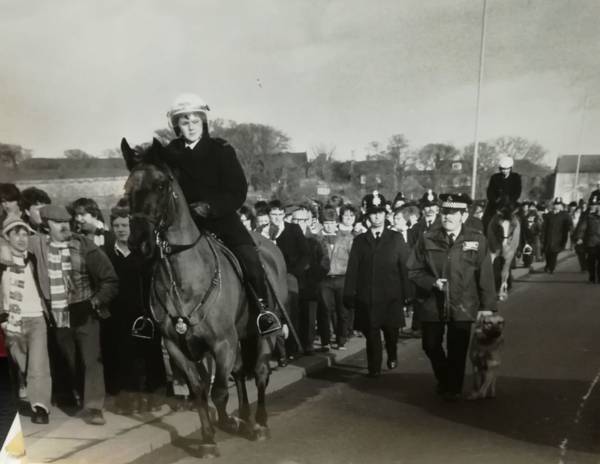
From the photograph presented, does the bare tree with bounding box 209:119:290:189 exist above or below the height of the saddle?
above

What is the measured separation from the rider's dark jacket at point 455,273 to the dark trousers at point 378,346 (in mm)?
346

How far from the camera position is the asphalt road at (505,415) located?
3770 mm

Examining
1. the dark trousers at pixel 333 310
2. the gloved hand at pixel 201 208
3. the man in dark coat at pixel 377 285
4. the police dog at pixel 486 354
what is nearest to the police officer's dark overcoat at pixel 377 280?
the man in dark coat at pixel 377 285

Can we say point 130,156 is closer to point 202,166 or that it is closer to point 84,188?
point 202,166

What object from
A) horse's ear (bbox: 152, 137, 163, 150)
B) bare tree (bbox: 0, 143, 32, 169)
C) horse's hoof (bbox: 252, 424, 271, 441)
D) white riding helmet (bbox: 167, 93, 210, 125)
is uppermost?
white riding helmet (bbox: 167, 93, 210, 125)

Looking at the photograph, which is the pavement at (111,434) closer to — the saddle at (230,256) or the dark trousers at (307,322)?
the dark trousers at (307,322)

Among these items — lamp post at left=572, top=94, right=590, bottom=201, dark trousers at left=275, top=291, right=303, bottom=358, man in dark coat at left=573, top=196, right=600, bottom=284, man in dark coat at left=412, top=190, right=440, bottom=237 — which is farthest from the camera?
dark trousers at left=275, top=291, right=303, bottom=358

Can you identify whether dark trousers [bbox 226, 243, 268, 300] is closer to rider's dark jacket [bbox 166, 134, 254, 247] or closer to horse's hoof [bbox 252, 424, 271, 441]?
rider's dark jacket [bbox 166, 134, 254, 247]

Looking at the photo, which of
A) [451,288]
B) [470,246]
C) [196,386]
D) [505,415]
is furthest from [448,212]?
[196,386]

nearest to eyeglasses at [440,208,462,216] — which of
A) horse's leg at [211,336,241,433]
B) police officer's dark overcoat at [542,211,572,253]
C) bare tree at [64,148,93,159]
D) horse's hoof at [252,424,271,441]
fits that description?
police officer's dark overcoat at [542,211,572,253]

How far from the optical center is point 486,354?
13.4 feet

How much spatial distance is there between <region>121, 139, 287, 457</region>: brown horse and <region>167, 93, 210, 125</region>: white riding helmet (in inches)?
11.4

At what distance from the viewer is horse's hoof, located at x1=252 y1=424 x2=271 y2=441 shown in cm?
422

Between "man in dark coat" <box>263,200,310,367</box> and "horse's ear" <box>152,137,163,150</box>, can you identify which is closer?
"horse's ear" <box>152,137,163,150</box>
